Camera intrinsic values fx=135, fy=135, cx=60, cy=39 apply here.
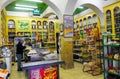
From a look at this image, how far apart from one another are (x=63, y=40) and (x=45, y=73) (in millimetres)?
2806

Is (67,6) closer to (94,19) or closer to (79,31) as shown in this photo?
(94,19)

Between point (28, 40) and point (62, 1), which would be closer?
point (62, 1)

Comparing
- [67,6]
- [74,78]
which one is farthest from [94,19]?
[74,78]

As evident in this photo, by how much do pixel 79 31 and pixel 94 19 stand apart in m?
1.59

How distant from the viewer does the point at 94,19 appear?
790cm

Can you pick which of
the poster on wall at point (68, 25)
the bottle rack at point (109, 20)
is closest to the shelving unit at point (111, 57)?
the bottle rack at point (109, 20)

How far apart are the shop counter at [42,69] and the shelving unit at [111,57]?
5.68 feet

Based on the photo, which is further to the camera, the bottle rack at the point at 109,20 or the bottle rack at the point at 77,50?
the bottle rack at the point at 77,50

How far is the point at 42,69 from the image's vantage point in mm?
3863

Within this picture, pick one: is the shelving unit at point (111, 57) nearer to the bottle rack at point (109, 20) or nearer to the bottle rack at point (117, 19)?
the bottle rack at point (117, 19)

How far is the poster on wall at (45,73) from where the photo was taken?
12.4ft

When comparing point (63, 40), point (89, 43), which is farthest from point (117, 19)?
point (63, 40)

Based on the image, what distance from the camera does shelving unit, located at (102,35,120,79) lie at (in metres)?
4.14

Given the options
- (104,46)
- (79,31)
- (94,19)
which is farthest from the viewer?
(79,31)
